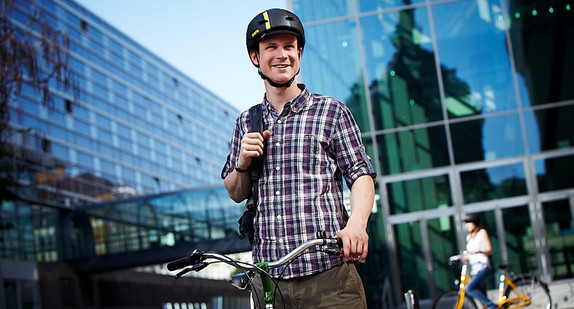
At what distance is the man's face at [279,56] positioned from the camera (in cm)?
311

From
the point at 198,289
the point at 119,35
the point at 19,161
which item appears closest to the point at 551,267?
the point at 19,161

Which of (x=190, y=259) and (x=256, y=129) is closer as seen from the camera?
(x=190, y=259)

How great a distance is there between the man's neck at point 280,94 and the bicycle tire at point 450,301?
933 centimetres

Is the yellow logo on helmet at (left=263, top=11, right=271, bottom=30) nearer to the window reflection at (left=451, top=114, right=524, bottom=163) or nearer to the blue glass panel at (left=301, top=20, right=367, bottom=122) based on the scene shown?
the blue glass panel at (left=301, top=20, right=367, bottom=122)

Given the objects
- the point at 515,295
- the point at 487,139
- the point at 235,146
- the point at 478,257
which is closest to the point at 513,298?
the point at 515,295

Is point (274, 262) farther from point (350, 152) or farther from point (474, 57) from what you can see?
point (474, 57)

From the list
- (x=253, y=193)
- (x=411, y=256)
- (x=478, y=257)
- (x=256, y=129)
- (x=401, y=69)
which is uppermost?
(x=401, y=69)

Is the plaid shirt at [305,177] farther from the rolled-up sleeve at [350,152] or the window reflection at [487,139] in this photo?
the window reflection at [487,139]

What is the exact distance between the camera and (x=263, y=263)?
2.75m

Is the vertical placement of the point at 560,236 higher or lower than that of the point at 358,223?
lower

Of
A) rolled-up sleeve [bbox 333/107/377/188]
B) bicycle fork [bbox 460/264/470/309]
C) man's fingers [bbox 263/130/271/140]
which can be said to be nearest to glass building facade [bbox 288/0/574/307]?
bicycle fork [bbox 460/264/470/309]

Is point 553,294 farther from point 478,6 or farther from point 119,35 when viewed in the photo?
point 119,35

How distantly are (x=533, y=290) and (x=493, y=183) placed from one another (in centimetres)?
671

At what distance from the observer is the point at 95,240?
35.4m
